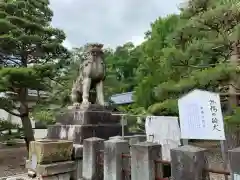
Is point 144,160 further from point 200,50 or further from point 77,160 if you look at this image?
point 200,50

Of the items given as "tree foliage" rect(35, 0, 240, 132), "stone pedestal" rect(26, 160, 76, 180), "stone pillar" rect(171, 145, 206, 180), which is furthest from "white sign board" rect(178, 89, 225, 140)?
"stone pedestal" rect(26, 160, 76, 180)

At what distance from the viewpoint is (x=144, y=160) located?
9.97 feet

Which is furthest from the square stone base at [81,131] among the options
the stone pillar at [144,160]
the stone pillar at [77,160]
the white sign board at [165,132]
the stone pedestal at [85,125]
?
the stone pillar at [144,160]

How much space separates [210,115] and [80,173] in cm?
234

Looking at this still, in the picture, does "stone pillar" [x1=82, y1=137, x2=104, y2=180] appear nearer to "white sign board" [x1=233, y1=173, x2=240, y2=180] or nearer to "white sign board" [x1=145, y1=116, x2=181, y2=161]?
"white sign board" [x1=145, y1=116, x2=181, y2=161]

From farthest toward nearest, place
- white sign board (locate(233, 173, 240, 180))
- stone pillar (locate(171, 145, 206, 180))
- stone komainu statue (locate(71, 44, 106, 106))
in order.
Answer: stone komainu statue (locate(71, 44, 106, 106)) → stone pillar (locate(171, 145, 206, 180)) → white sign board (locate(233, 173, 240, 180))

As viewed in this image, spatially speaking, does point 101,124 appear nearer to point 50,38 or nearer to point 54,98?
point 54,98

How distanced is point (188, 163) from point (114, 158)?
1.24 m

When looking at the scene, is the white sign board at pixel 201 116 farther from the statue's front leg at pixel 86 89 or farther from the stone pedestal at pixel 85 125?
the statue's front leg at pixel 86 89

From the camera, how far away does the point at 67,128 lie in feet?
15.9

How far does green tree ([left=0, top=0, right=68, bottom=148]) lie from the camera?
849 centimetres

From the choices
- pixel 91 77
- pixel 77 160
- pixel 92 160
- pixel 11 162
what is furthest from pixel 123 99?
pixel 92 160

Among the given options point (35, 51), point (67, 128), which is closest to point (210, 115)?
point (67, 128)

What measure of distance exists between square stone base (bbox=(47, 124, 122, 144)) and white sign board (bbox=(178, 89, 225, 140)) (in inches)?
68.7
